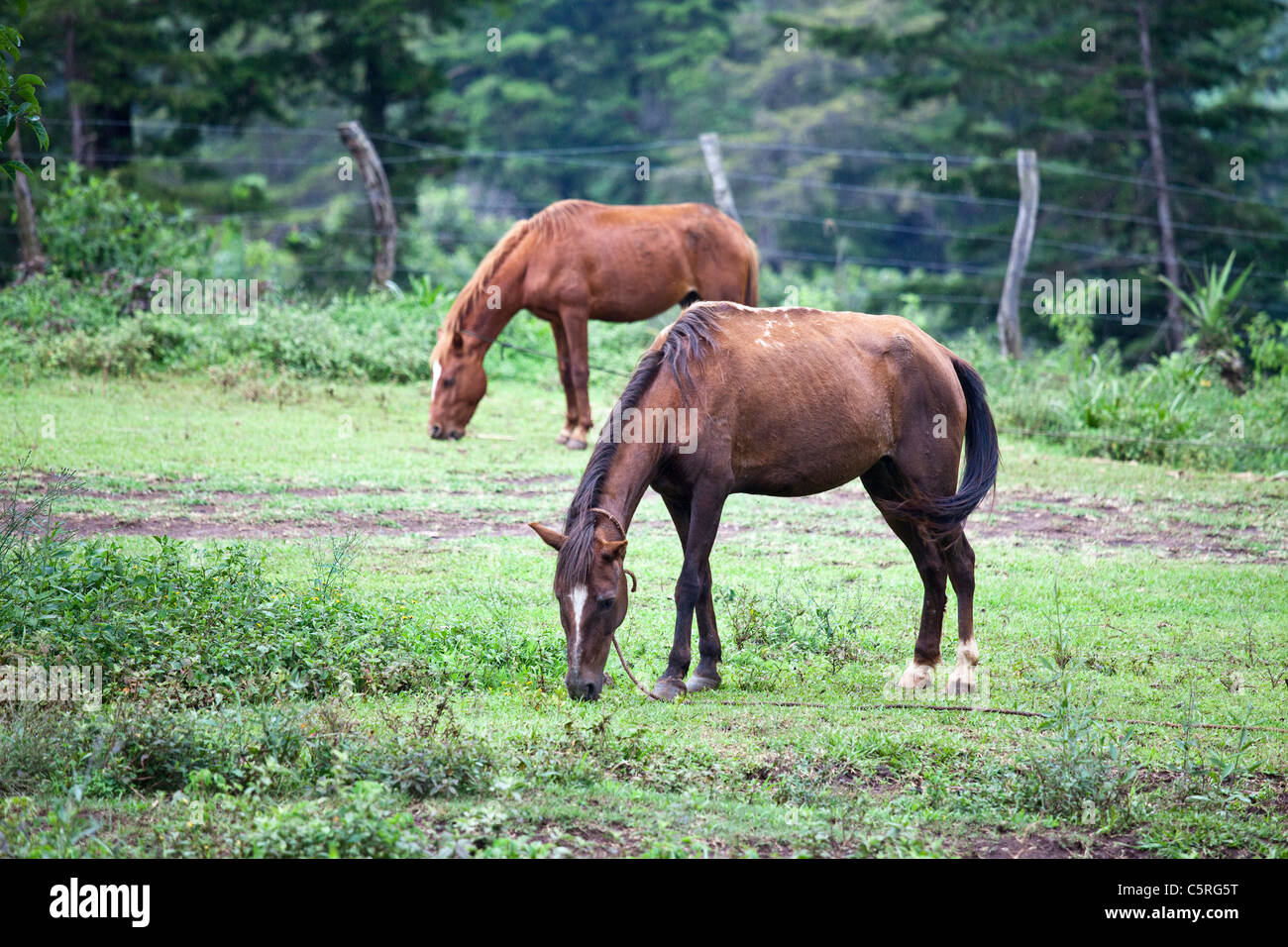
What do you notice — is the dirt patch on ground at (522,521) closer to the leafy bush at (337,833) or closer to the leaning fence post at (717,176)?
the leafy bush at (337,833)

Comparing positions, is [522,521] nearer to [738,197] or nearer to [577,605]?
[577,605]

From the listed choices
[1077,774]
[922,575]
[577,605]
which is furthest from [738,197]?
[1077,774]

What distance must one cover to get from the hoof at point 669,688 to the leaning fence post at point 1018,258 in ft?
34.1

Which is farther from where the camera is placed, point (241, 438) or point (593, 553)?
point (241, 438)

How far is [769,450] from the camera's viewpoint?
6.36 metres

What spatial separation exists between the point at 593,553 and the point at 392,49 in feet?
58.4

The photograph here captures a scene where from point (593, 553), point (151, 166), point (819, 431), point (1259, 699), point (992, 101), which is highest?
point (992, 101)

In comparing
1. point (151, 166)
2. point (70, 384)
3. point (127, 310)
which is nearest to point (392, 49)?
point (151, 166)

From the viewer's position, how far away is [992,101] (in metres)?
23.4

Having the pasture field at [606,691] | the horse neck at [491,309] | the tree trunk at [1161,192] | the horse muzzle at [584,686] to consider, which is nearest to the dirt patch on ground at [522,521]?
the pasture field at [606,691]

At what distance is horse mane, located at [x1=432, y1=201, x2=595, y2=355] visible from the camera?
12.0 metres

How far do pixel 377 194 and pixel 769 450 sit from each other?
12.0 meters

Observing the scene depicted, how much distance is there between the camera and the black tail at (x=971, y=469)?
6418 millimetres

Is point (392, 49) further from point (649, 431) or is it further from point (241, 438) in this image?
point (649, 431)
